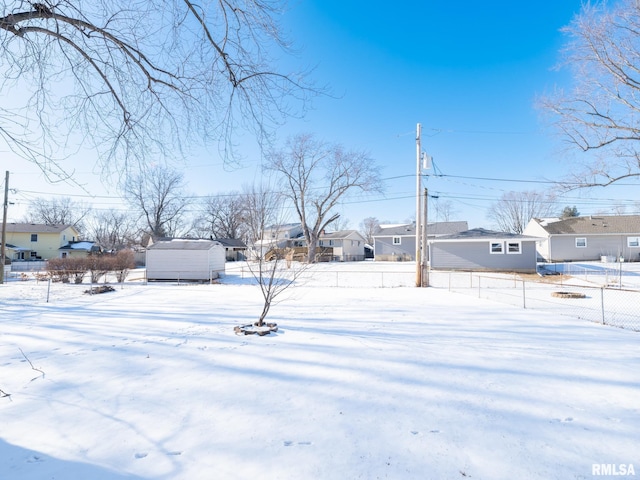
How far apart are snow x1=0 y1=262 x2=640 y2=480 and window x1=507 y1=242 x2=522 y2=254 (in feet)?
56.1

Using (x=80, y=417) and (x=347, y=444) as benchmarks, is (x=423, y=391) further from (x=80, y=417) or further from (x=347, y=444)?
(x=80, y=417)

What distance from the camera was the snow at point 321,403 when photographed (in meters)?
2.21

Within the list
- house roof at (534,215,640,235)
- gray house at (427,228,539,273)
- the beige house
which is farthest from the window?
the beige house

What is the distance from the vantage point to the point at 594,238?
27609mm

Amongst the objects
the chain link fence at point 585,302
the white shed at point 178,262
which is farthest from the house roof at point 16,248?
the chain link fence at point 585,302

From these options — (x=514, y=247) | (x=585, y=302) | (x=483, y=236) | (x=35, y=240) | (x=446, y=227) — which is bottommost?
(x=585, y=302)

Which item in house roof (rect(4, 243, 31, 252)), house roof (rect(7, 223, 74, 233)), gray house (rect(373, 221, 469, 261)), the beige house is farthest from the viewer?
the beige house

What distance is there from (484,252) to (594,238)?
14510mm

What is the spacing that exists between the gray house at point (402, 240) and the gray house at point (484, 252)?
36.1 ft

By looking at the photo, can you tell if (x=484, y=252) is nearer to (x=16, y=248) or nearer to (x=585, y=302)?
(x=585, y=302)

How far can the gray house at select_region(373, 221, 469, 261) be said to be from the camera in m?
34.2

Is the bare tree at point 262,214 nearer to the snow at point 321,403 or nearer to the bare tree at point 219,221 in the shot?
the snow at point 321,403

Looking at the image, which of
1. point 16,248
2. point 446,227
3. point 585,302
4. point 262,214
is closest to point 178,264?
point 262,214

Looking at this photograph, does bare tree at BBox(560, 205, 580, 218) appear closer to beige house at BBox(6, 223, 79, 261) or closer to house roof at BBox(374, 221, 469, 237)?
house roof at BBox(374, 221, 469, 237)
